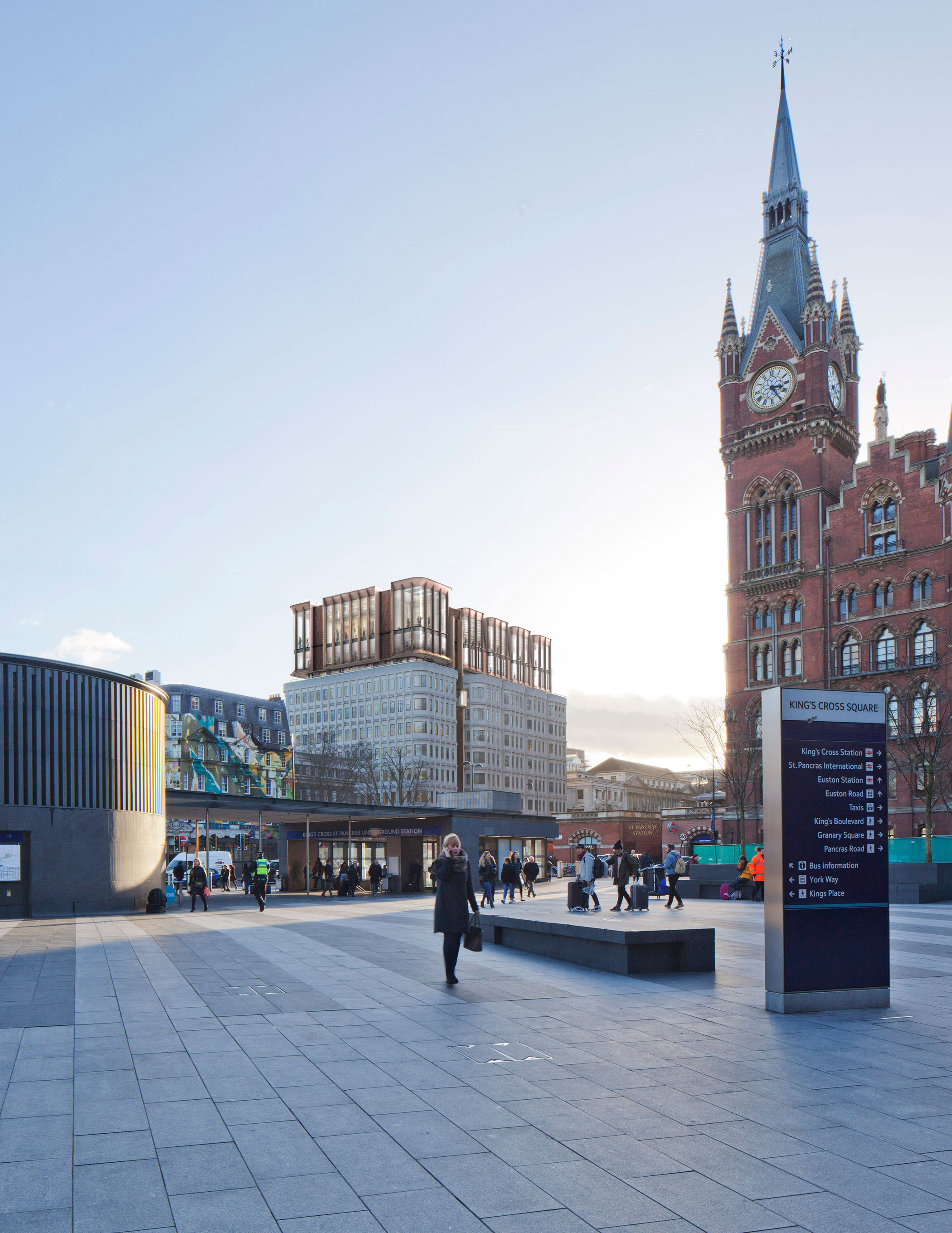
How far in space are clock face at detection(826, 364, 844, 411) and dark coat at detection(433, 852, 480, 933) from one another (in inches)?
2602

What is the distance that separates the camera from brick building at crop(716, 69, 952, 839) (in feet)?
205

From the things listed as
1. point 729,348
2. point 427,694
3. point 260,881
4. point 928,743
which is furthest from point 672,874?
point 427,694

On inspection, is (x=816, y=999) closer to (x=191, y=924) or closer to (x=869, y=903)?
(x=869, y=903)

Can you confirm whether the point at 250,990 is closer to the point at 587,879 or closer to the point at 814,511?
the point at 587,879

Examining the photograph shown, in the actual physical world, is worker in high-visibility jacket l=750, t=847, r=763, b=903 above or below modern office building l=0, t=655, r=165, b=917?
below

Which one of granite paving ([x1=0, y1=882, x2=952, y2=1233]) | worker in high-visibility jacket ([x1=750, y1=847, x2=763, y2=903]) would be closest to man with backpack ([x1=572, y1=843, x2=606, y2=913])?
worker in high-visibility jacket ([x1=750, y1=847, x2=763, y2=903])

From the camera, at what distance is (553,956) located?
48.5ft

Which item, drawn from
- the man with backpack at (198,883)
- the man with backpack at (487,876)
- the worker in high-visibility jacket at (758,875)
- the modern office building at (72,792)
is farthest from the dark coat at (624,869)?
the modern office building at (72,792)

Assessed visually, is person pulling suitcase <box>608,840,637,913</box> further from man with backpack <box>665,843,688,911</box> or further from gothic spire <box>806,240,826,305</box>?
gothic spire <box>806,240,826,305</box>

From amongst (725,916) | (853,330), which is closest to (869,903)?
(725,916)

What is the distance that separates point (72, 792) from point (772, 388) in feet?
196

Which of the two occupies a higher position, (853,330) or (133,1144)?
(853,330)

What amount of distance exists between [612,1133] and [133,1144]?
280 centimetres

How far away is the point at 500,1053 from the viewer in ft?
27.5
